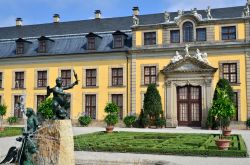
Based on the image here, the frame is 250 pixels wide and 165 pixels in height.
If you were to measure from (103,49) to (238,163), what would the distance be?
70.3 feet

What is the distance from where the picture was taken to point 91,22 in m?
36.8

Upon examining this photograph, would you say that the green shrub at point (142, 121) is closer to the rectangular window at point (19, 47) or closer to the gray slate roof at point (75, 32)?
the gray slate roof at point (75, 32)

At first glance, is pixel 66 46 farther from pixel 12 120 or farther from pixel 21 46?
pixel 12 120

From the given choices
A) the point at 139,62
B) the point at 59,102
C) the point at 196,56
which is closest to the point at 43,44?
the point at 139,62

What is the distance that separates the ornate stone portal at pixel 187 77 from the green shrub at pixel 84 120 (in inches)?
266

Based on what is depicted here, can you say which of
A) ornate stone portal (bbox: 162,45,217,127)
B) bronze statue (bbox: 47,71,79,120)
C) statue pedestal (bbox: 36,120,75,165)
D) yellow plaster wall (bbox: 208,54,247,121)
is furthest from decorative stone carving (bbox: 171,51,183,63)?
statue pedestal (bbox: 36,120,75,165)

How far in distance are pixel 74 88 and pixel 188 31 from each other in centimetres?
1112

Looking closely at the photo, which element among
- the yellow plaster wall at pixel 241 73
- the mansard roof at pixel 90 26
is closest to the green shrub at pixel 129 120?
the yellow plaster wall at pixel 241 73

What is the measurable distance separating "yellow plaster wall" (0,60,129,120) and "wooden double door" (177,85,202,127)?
487cm

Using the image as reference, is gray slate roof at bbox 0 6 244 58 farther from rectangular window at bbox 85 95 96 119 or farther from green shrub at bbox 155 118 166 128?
green shrub at bbox 155 118 166 128

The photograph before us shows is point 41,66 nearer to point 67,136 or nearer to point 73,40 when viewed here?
point 73,40

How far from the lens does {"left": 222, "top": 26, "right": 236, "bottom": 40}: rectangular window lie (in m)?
28.5

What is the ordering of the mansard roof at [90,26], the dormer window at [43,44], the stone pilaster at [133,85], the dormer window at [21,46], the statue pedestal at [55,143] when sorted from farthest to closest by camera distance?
the dormer window at [21,46]
the dormer window at [43,44]
the mansard roof at [90,26]
the stone pilaster at [133,85]
the statue pedestal at [55,143]

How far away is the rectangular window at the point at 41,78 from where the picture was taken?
33.8m
